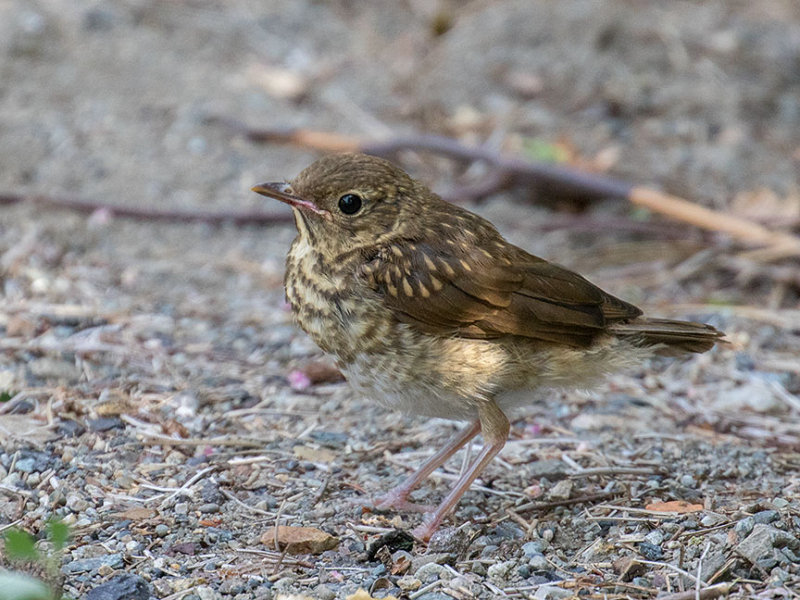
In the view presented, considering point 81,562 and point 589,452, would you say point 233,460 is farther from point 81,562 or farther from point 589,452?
point 589,452

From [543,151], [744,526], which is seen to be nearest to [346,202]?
[744,526]

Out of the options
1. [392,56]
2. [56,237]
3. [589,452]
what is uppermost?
[392,56]

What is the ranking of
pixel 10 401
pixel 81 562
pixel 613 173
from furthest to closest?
pixel 613 173 < pixel 10 401 < pixel 81 562

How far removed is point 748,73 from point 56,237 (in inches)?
215

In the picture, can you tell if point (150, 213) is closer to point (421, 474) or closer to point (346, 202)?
point (346, 202)

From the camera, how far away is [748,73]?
339 inches

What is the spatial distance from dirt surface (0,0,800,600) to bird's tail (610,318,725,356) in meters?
0.49

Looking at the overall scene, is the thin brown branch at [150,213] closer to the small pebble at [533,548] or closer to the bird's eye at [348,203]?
the bird's eye at [348,203]

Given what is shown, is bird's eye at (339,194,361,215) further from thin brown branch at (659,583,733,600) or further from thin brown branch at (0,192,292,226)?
thin brown branch at (0,192,292,226)

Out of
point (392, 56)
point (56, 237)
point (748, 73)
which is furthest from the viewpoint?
point (392, 56)

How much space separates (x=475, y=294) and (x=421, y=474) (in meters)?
0.76

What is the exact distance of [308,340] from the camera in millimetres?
5711

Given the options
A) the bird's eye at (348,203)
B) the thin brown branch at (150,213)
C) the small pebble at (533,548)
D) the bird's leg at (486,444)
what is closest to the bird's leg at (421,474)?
the bird's leg at (486,444)

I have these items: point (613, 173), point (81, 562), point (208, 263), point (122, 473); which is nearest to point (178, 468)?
point (122, 473)
